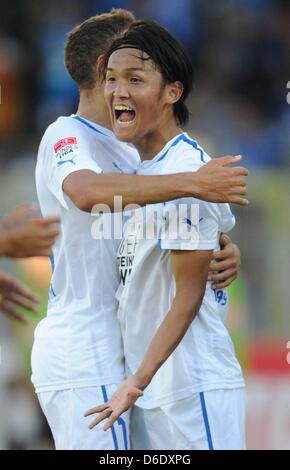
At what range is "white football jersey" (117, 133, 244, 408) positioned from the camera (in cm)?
393

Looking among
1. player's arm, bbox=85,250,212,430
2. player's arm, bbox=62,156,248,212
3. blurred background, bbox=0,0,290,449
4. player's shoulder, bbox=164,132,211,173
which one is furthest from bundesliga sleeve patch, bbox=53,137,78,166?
blurred background, bbox=0,0,290,449

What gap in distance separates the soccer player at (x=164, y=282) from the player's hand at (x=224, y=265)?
5cm

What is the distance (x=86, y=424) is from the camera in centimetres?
409

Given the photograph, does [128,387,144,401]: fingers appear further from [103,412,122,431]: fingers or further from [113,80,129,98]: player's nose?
[113,80,129,98]: player's nose

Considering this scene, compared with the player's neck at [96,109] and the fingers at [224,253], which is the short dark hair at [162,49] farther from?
the fingers at [224,253]

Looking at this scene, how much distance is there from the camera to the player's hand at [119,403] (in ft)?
12.3

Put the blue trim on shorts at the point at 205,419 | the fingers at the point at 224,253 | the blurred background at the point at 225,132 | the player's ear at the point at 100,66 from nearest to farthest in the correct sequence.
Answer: the blue trim on shorts at the point at 205,419, the fingers at the point at 224,253, the player's ear at the point at 100,66, the blurred background at the point at 225,132

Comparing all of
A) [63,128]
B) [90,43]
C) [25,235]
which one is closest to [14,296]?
[25,235]

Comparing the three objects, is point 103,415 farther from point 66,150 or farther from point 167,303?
point 66,150

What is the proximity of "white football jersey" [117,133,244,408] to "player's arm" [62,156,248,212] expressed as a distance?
0.65ft

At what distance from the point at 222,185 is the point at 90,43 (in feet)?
3.93

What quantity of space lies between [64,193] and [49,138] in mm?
293

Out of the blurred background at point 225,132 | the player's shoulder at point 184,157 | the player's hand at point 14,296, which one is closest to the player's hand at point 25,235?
the player's hand at point 14,296

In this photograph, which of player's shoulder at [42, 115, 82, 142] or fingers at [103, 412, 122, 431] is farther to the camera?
player's shoulder at [42, 115, 82, 142]
